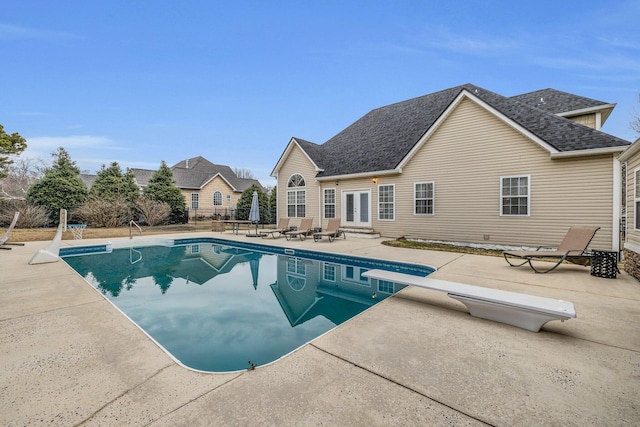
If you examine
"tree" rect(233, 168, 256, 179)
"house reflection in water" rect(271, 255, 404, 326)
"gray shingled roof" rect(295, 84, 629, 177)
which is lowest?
"house reflection in water" rect(271, 255, 404, 326)

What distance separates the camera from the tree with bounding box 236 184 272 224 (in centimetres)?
2309

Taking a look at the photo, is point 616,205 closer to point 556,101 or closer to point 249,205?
point 556,101

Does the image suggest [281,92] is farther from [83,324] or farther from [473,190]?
[83,324]

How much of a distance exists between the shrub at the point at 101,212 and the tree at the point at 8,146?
714 cm

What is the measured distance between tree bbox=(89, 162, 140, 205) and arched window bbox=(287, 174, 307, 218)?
12680mm

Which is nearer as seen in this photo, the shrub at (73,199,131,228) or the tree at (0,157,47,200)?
the shrub at (73,199,131,228)

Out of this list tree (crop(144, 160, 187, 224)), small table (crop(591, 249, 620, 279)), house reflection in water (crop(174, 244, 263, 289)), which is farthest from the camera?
tree (crop(144, 160, 187, 224))

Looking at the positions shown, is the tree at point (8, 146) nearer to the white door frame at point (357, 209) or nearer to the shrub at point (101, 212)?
the shrub at point (101, 212)

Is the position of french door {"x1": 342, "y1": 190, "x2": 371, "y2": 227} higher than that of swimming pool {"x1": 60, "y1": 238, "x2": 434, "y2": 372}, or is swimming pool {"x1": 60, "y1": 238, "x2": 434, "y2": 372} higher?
french door {"x1": 342, "y1": 190, "x2": 371, "y2": 227}

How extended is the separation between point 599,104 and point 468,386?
1587 cm

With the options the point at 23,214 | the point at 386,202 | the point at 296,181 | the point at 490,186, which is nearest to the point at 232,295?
the point at 386,202

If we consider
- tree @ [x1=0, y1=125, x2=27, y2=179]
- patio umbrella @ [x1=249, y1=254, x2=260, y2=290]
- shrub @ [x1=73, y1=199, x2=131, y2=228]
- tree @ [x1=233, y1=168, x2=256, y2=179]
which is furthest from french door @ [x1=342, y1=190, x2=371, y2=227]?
tree @ [x1=233, y1=168, x2=256, y2=179]

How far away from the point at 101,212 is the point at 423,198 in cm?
2066

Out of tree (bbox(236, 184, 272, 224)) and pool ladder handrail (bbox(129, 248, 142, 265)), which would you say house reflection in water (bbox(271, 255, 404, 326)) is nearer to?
pool ladder handrail (bbox(129, 248, 142, 265))
